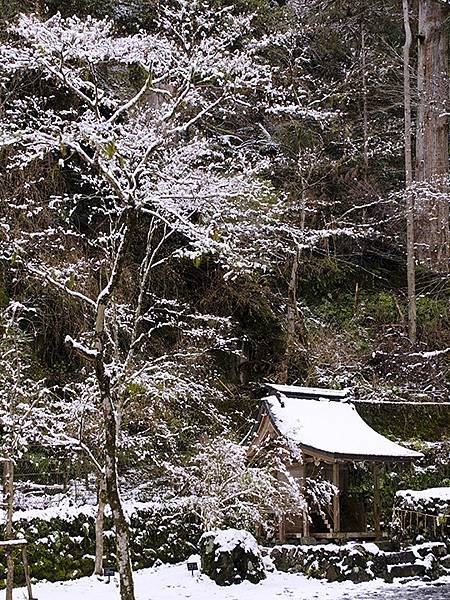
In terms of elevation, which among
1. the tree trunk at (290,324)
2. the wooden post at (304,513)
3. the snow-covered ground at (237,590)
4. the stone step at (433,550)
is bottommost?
the snow-covered ground at (237,590)

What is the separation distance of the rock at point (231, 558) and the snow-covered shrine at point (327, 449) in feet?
3.32

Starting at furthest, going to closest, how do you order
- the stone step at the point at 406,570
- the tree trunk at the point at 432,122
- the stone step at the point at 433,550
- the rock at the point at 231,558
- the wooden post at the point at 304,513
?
1. the tree trunk at the point at 432,122
2. the wooden post at the point at 304,513
3. the stone step at the point at 433,550
4. the stone step at the point at 406,570
5. the rock at the point at 231,558

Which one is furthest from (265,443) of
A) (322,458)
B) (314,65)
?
(314,65)

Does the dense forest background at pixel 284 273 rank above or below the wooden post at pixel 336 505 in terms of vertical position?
above

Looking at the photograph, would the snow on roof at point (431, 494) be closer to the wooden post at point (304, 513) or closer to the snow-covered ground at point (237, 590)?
the snow-covered ground at point (237, 590)

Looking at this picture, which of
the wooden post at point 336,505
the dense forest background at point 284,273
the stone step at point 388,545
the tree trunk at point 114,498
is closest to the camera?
the tree trunk at point 114,498

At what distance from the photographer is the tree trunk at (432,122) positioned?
18047 mm

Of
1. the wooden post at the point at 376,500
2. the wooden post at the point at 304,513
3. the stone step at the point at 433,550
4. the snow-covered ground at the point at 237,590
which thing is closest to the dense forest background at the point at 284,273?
the wooden post at the point at 304,513

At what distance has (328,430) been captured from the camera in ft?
40.1

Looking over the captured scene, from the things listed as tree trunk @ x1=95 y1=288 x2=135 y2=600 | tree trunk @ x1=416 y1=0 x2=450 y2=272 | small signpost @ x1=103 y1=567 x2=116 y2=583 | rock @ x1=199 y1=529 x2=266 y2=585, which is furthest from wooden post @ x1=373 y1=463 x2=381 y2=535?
tree trunk @ x1=416 y1=0 x2=450 y2=272

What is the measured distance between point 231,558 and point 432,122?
1331cm

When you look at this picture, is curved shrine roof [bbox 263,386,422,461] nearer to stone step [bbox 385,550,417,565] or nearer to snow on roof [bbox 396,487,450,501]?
snow on roof [bbox 396,487,450,501]

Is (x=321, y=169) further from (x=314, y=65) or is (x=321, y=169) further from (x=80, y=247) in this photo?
(x=80, y=247)

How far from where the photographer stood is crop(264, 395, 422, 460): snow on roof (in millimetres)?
11422
